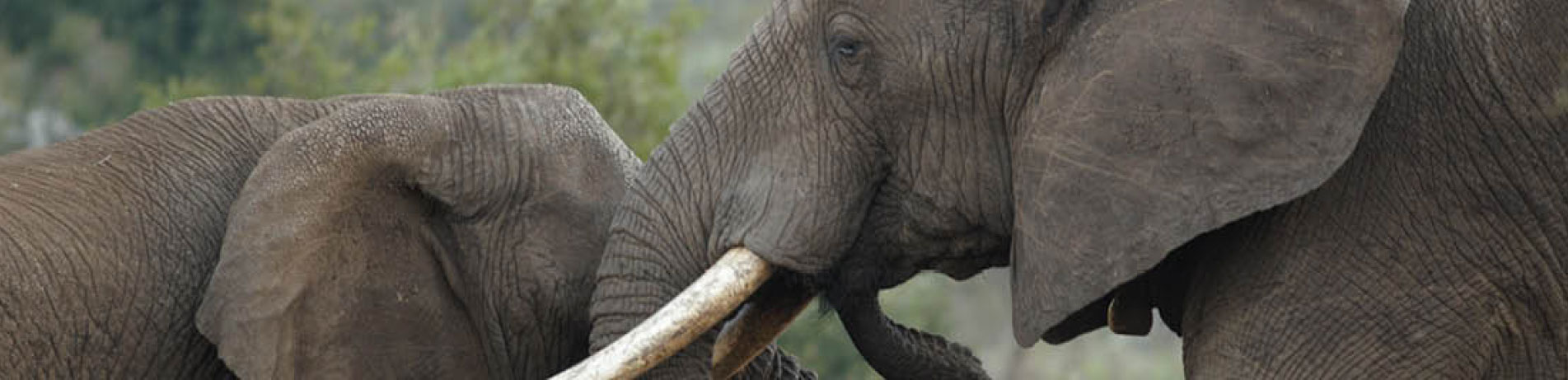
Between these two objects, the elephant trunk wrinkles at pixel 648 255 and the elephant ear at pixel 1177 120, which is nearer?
the elephant ear at pixel 1177 120

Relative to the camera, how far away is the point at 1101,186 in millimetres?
5293

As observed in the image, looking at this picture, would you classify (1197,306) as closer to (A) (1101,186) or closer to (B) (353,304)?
(A) (1101,186)

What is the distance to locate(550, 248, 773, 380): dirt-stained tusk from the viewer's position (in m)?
5.44

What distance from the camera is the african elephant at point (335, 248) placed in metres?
5.98

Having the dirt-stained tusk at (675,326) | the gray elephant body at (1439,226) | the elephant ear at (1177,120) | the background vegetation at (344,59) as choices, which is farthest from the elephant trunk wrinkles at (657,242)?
the background vegetation at (344,59)

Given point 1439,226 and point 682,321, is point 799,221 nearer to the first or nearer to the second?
point 682,321

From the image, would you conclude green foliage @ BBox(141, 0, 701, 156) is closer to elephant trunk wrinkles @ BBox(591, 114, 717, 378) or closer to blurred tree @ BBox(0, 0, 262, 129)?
blurred tree @ BBox(0, 0, 262, 129)

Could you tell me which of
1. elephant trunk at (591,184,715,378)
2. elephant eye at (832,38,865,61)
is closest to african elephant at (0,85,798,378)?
elephant trunk at (591,184,715,378)

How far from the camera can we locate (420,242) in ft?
20.2

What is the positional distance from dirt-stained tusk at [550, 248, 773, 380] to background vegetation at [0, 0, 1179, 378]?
556cm

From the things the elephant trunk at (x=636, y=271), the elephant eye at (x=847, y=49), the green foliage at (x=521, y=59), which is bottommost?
the green foliage at (x=521, y=59)

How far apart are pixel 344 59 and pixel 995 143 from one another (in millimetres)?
11684

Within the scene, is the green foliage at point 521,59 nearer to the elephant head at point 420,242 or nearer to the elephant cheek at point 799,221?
the elephant head at point 420,242

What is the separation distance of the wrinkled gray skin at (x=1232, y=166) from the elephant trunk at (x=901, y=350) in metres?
0.62
